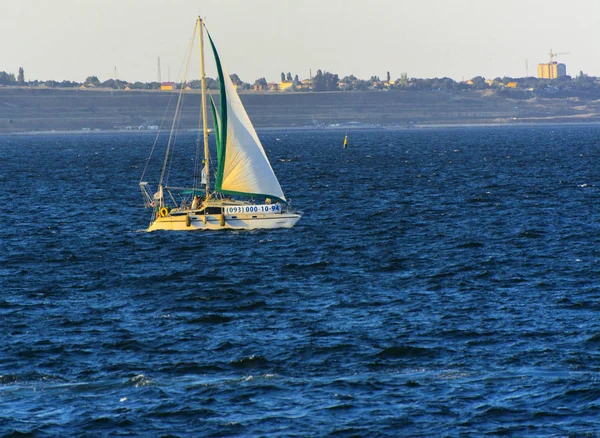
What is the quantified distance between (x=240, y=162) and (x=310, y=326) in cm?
2541

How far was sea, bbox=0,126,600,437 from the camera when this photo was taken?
26.9 metres

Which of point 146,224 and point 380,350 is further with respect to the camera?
point 146,224

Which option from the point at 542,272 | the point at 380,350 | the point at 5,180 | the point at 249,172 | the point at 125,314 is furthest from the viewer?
the point at 5,180

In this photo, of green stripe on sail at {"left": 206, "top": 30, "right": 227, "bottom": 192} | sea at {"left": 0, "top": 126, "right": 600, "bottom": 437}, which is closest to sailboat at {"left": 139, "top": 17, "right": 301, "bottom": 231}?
green stripe on sail at {"left": 206, "top": 30, "right": 227, "bottom": 192}

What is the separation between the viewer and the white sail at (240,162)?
→ 60344 mm

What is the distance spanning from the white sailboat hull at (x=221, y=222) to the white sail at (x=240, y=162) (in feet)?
4.32

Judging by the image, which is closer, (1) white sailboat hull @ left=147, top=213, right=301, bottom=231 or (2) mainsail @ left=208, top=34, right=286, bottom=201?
(1) white sailboat hull @ left=147, top=213, right=301, bottom=231

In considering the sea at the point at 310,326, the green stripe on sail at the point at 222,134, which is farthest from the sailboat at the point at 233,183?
the sea at the point at 310,326

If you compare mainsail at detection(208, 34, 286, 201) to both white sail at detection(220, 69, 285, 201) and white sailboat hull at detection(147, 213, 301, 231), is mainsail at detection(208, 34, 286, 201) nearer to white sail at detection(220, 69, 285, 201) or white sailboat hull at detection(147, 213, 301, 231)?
white sail at detection(220, 69, 285, 201)

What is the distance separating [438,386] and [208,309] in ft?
41.0

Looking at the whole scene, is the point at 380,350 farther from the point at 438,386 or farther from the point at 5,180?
the point at 5,180

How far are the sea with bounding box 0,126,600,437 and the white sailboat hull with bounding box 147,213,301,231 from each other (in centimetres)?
55

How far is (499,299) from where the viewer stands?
40156 millimetres

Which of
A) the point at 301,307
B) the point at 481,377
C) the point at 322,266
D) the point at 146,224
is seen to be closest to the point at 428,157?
the point at 146,224
